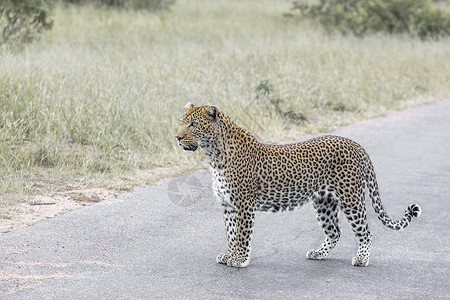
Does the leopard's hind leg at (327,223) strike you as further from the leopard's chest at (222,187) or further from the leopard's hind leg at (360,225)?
the leopard's chest at (222,187)

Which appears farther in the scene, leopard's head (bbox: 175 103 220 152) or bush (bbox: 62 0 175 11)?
bush (bbox: 62 0 175 11)

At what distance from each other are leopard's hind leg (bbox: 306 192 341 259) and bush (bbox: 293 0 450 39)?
62.8ft

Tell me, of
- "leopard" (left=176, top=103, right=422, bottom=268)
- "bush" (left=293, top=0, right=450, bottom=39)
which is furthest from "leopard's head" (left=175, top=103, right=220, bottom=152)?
"bush" (left=293, top=0, right=450, bottom=39)

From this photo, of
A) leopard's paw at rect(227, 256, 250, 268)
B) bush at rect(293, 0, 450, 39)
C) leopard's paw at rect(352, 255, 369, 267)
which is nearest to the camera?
leopard's paw at rect(227, 256, 250, 268)

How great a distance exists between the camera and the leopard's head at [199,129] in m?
5.41

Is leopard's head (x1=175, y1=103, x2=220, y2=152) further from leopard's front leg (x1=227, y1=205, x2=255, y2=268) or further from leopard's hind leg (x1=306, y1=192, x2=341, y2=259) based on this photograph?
leopard's hind leg (x1=306, y1=192, x2=341, y2=259)

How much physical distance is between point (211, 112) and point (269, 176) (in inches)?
25.9

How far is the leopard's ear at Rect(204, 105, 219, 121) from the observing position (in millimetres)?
5387

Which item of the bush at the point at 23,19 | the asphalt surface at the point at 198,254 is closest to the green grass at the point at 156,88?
the bush at the point at 23,19

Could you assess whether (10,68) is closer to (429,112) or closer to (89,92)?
(89,92)

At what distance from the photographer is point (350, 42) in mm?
21016

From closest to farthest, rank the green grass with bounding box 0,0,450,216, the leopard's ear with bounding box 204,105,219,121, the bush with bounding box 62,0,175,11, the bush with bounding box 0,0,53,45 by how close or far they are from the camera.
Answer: the leopard's ear with bounding box 204,105,219,121 → the green grass with bounding box 0,0,450,216 → the bush with bounding box 0,0,53,45 → the bush with bounding box 62,0,175,11

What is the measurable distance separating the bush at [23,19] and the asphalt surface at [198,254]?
7.78 meters

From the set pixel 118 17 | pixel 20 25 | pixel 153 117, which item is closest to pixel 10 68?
pixel 153 117
